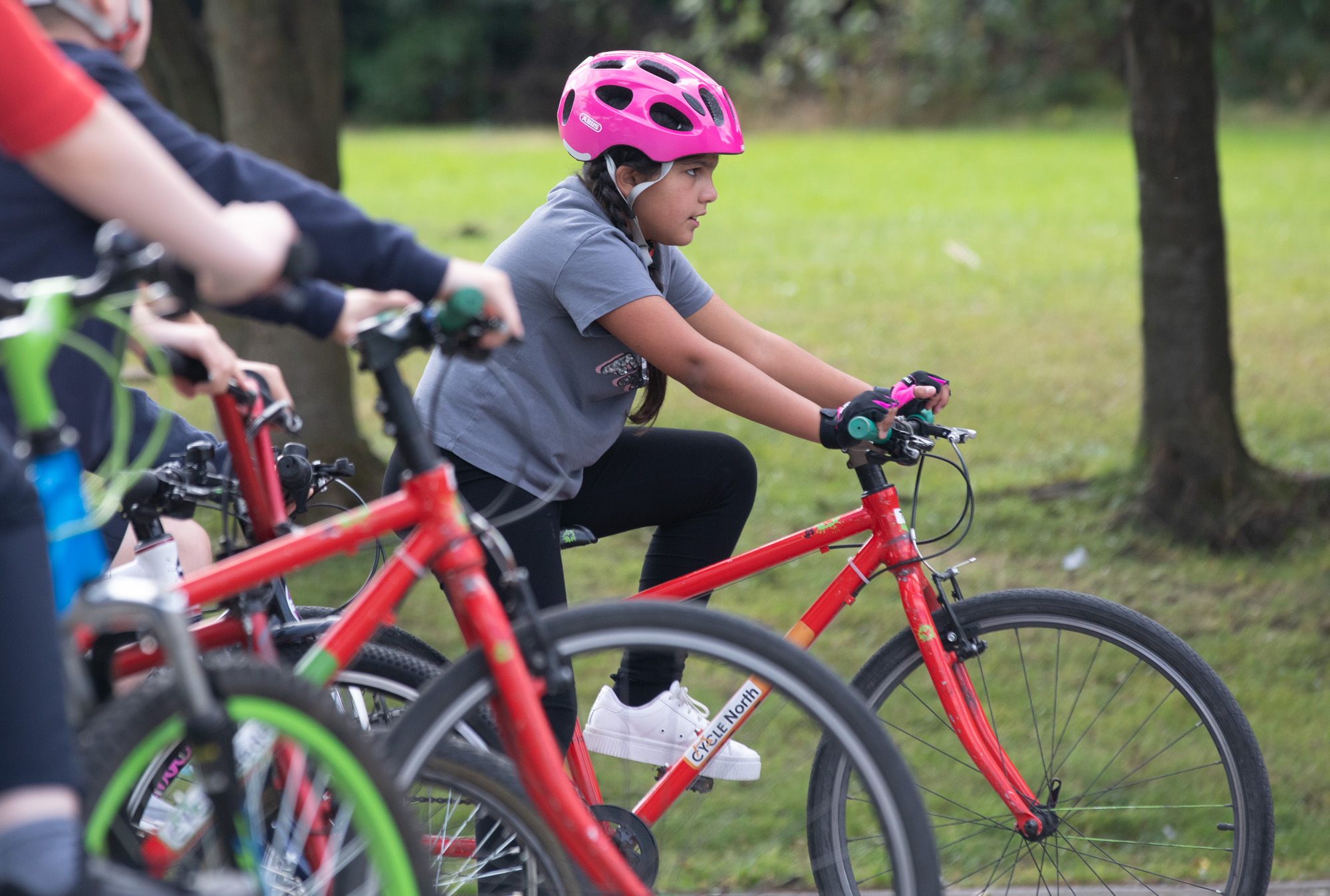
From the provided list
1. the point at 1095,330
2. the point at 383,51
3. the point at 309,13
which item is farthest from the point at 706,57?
the point at 309,13

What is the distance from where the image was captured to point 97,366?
1888 mm

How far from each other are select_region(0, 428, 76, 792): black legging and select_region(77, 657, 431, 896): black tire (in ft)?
0.34

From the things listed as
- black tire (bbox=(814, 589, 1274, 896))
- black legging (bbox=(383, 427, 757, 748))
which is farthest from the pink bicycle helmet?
black tire (bbox=(814, 589, 1274, 896))

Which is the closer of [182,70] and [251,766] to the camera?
[251,766]

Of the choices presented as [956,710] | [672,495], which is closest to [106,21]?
[672,495]

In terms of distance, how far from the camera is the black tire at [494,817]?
196 centimetres

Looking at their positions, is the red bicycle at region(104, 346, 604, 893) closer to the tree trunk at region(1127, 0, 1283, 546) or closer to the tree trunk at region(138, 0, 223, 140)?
the tree trunk at region(1127, 0, 1283, 546)

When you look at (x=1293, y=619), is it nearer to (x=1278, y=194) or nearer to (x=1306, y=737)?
(x=1306, y=737)

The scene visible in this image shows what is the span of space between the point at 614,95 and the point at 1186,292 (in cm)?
342

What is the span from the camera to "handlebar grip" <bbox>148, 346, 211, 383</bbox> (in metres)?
2.25

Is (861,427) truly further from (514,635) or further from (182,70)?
(182,70)

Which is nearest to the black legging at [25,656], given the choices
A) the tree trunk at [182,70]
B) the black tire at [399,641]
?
the black tire at [399,641]

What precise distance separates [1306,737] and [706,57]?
82.3ft

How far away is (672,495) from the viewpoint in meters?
3.00
